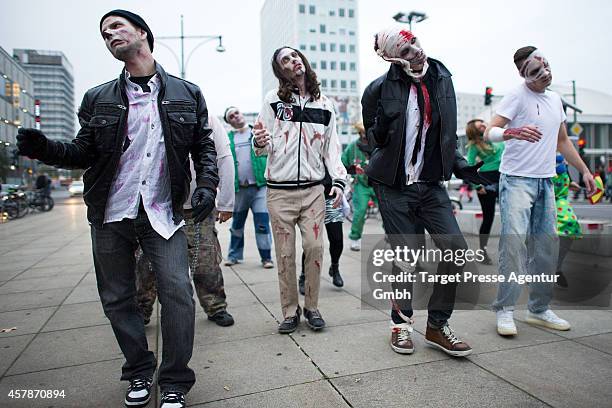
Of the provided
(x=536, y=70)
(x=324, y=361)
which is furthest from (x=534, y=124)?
(x=324, y=361)

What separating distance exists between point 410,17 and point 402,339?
24546 millimetres

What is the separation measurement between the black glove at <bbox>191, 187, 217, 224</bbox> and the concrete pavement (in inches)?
38.4

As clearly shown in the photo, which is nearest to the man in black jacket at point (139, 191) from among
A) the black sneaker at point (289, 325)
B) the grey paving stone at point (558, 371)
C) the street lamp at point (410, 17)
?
the black sneaker at point (289, 325)

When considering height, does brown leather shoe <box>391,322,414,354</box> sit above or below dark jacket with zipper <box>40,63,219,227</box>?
below

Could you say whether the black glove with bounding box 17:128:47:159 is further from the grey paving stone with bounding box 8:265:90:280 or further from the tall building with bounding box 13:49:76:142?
the tall building with bounding box 13:49:76:142

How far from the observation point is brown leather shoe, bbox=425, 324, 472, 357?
277 cm

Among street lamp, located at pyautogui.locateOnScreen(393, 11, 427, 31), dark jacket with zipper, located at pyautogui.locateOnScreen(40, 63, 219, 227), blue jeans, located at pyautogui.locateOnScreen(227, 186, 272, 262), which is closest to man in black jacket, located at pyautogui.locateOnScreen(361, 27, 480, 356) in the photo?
dark jacket with zipper, located at pyautogui.locateOnScreen(40, 63, 219, 227)

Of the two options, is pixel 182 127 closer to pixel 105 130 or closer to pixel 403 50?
pixel 105 130

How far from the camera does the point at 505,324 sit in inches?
127

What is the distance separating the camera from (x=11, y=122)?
4523mm

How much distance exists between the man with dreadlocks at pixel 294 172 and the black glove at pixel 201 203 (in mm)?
1011

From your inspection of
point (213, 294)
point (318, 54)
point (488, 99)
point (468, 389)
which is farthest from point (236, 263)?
point (318, 54)

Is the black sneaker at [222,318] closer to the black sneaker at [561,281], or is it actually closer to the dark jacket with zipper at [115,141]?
the dark jacket with zipper at [115,141]

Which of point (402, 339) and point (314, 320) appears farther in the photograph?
point (314, 320)
